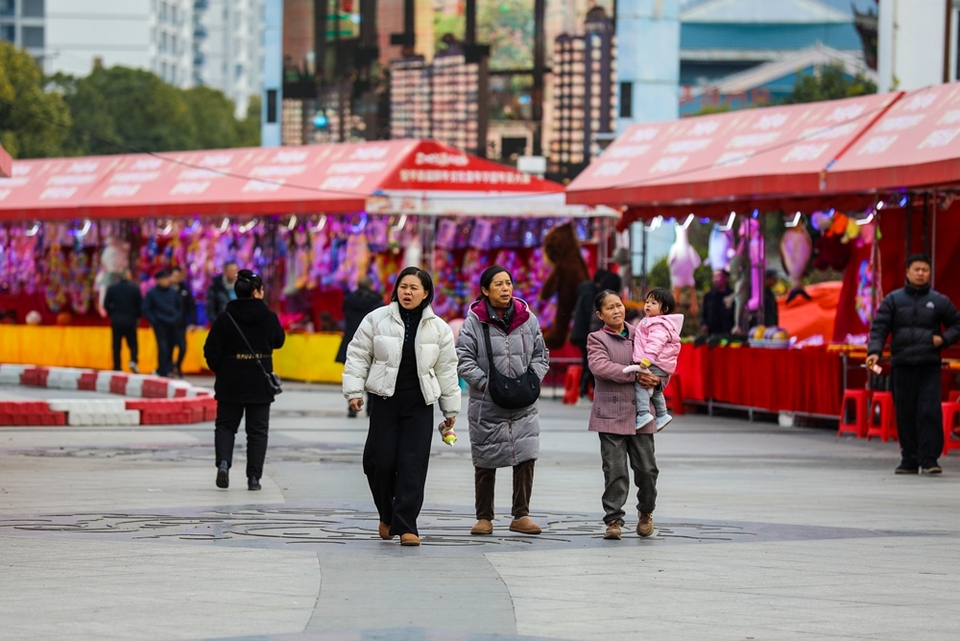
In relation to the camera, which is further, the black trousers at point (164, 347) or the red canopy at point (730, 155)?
the black trousers at point (164, 347)

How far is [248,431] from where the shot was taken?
42.1ft

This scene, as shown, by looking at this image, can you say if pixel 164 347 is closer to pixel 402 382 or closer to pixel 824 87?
pixel 402 382

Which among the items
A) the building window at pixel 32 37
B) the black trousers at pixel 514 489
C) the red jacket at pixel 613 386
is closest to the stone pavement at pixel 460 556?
the black trousers at pixel 514 489

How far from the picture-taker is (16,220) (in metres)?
32.4

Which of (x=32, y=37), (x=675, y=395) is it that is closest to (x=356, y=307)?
(x=675, y=395)

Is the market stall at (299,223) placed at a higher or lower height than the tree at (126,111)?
lower

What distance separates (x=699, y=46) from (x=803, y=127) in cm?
9664

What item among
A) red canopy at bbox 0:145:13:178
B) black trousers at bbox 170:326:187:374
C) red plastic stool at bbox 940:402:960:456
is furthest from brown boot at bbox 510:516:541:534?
black trousers at bbox 170:326:187:374

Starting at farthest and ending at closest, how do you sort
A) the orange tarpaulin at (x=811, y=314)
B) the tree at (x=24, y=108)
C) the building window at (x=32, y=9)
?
the building window at (x=32, y=9) < the tree at (x=24, y=108) < the orange tarpaulin at (x=811, y=314)

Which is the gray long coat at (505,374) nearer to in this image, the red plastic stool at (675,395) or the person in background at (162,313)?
the red plastic stool at (675,395)

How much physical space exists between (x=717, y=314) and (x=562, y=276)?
2.70m

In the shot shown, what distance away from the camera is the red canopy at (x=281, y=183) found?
26266 mm

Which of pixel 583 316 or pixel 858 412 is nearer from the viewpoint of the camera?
pixel 858 412

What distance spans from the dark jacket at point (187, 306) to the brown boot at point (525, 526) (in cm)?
1755
